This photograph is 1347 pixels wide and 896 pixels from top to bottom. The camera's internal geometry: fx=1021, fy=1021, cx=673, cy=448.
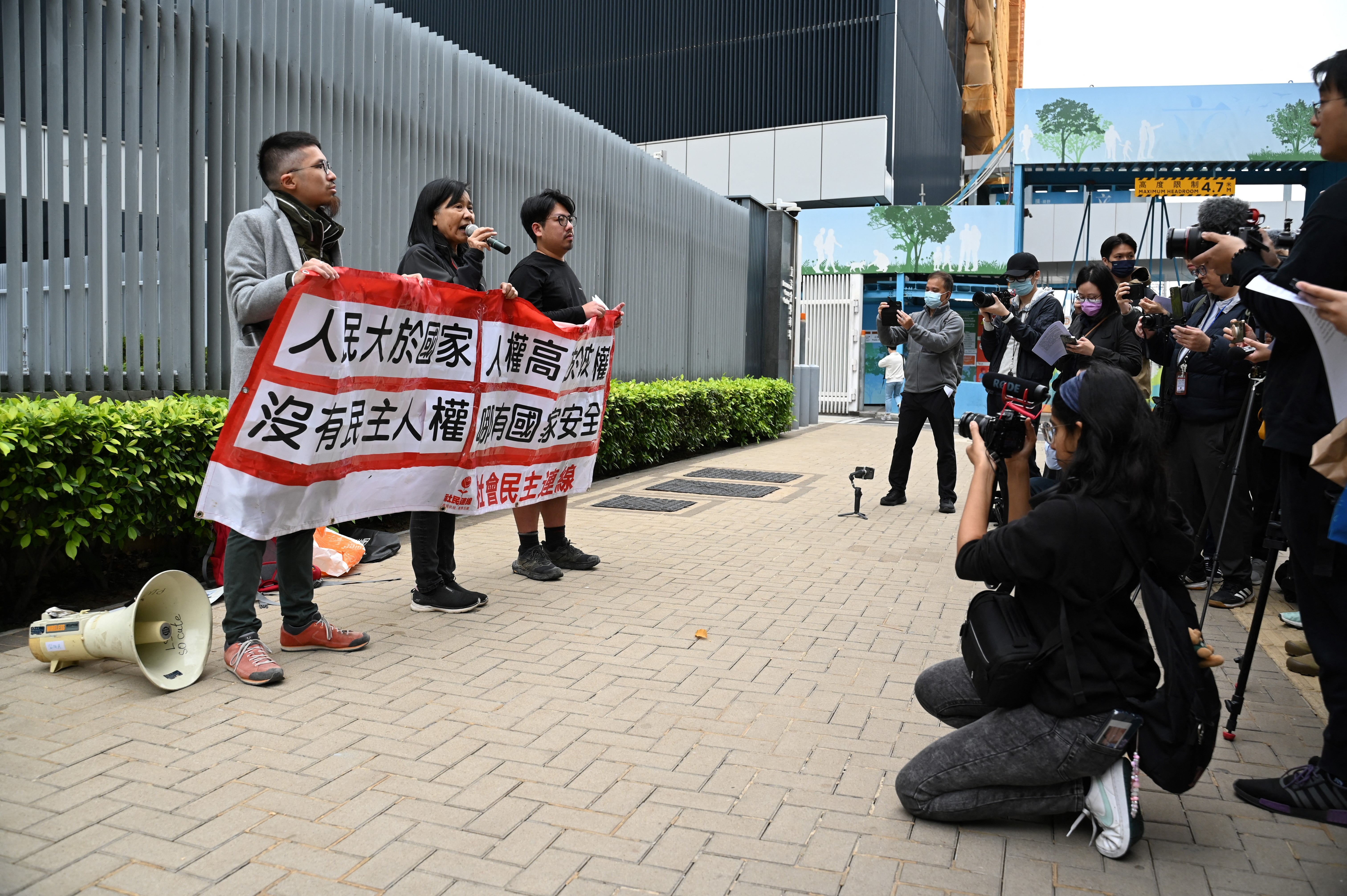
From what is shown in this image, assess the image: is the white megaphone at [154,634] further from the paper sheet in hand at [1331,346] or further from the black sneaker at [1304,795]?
the paper sheet in hand at [1331,346]

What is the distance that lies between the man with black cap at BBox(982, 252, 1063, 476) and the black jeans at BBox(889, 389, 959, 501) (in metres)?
Result: 1.33

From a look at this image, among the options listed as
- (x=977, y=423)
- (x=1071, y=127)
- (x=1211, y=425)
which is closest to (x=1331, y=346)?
(x=977, y=423)

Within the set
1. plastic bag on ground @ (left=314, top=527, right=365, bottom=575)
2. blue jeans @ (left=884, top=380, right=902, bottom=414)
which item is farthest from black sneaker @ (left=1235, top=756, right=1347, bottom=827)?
blue jeans @ (left=884, top=380, right=902, bottom=414)

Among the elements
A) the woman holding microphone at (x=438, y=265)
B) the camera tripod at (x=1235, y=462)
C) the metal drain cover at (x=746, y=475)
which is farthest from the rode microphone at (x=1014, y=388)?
the metal drain cover at (x=746, y=475)

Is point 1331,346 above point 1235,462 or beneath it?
above

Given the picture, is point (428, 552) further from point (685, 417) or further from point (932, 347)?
point (685, 417)

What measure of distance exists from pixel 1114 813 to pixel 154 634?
3.73m

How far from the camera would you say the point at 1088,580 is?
9.46ft

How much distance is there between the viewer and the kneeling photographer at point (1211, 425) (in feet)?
18.9

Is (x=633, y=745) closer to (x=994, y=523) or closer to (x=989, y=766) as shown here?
(x=989, y=766)

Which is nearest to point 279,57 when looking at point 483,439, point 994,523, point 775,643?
point 483,439

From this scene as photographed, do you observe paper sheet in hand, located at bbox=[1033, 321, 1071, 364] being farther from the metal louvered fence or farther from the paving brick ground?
the metal louvered fence

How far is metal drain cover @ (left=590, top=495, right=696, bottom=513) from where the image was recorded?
9273 millimetres

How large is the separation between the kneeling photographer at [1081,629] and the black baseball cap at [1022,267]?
16.6ft
